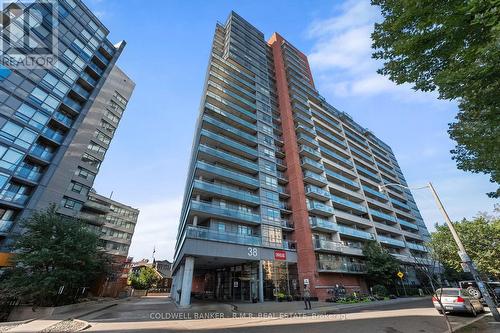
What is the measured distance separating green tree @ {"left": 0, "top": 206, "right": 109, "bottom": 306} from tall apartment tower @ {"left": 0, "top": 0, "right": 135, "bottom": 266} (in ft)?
22.2

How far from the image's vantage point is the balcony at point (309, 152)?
38062mm

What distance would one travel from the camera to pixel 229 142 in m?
31.7

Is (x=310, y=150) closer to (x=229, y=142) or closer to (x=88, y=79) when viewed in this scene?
(x=229, y=142)

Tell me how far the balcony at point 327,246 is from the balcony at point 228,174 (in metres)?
11.1

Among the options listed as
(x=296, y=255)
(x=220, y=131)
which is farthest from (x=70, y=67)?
(x=296, y=255)

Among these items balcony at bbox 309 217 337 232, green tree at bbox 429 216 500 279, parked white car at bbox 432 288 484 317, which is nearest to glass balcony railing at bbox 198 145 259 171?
balcony at bbox 309 217 337 232

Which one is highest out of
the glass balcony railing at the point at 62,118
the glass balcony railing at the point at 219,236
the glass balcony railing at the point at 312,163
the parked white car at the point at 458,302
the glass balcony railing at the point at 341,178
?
the glass balcony railing at the point at 62,118

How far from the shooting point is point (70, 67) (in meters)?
34.1

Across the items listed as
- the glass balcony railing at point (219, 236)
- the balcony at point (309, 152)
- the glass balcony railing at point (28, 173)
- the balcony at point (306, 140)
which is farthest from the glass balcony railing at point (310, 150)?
the glass balcony railing at point (28, 173)

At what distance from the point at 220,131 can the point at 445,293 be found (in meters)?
28.5

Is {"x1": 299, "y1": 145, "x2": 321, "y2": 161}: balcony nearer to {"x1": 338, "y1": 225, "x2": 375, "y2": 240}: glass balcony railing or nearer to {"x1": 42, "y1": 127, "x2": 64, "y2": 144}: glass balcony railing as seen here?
{"x1": 338, "y1": 225, "x2": 375, "y2": 240}: glass balcony railing

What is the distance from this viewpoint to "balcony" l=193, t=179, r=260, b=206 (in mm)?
25602

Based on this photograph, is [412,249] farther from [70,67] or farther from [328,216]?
[70,67]

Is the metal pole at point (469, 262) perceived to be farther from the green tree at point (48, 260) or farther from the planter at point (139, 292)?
the planter at point (139, 292)
